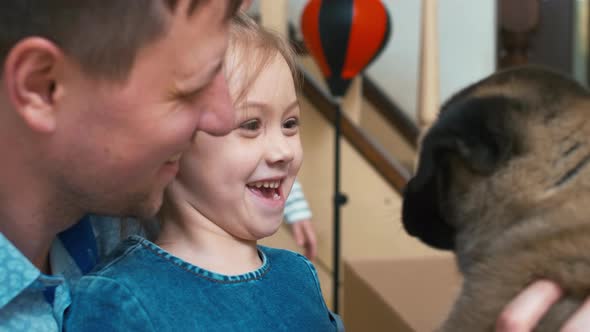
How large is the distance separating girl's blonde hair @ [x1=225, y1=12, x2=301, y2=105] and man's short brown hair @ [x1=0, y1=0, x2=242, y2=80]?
251 millimetres

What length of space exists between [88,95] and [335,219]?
1844 mm

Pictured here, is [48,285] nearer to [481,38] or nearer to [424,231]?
[424,231]

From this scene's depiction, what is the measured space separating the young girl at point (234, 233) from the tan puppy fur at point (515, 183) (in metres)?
0.23

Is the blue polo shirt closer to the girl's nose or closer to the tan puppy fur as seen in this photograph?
the girl's nose

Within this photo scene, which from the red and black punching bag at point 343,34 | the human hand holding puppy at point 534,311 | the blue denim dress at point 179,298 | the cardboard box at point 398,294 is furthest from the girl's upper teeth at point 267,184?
the red and black punching bag at point 343,34

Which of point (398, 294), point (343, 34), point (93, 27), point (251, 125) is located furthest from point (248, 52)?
point (343, 34)

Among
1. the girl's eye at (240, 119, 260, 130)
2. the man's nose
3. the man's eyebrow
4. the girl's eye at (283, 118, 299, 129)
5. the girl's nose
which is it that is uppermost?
the man's eyebrow

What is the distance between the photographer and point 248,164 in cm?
91

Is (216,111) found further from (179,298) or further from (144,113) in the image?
(179,298)

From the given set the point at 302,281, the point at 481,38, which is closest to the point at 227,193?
the point at 302,281

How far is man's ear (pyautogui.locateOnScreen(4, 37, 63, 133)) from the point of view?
0.64 m

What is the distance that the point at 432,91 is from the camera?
2672 millimetres

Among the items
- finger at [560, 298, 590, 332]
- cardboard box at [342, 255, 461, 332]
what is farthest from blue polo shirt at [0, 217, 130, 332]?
cardboard box at [342, 255, 461, 332]

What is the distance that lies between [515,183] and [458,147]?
0.29 feet
